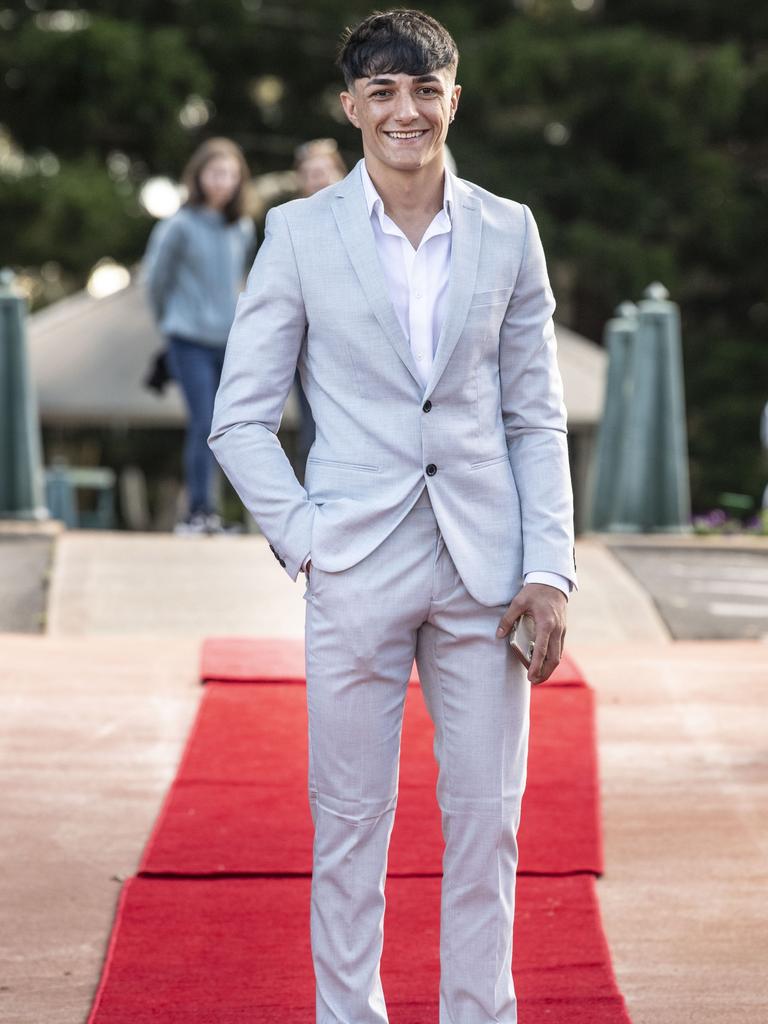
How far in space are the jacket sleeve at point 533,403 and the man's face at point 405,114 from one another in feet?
0.85

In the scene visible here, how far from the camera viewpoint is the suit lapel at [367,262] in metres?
3.19

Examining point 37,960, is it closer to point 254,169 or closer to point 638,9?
point 254,169

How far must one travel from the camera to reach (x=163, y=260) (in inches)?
351

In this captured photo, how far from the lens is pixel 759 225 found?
22047 mm

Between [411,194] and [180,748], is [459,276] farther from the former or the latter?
[180,748]

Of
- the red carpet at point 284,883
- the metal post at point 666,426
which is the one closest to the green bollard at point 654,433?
the metal post at point 666,426

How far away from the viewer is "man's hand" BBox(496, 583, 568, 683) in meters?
3.19

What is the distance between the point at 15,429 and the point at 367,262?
595 cm

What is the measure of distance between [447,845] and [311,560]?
621 millimetres

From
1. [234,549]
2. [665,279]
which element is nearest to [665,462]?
[234,549]

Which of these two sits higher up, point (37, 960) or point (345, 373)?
point (345, 373)

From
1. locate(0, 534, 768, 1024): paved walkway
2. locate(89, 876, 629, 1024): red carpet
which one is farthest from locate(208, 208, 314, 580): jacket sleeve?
locate(0, 534, 768, 1024): paved walkway

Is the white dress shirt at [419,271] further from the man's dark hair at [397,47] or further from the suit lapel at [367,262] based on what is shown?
the man's dark hair at [397,47]

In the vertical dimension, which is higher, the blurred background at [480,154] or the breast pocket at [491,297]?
the breast pocket at [491,297]
